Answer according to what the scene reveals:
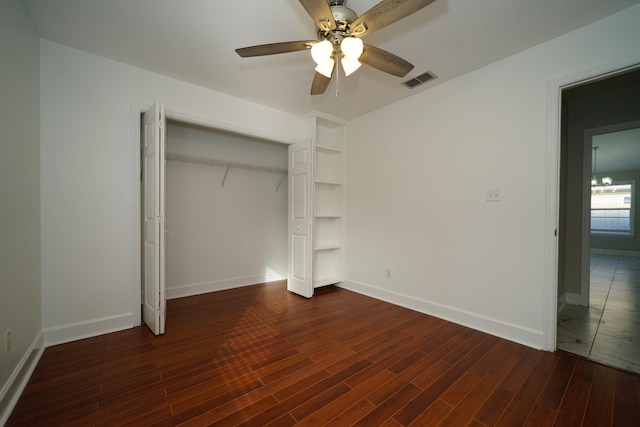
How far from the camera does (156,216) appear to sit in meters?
2.39

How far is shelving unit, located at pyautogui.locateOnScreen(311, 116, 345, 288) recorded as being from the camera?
3.97m

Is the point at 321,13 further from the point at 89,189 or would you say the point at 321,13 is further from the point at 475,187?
the point at 89,189

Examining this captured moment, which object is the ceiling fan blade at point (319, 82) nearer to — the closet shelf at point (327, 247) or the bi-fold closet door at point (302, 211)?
the bi-fold closet door at point (302, 211)

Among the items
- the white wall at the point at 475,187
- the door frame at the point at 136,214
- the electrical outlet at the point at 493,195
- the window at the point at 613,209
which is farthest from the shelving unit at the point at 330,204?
the window at the point at 613,209

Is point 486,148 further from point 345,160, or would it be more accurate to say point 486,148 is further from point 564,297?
point 564,297

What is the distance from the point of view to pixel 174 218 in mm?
3461

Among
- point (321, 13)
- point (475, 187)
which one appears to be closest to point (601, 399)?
point (475, 187)

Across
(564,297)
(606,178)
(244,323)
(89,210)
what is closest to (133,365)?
(244,323)

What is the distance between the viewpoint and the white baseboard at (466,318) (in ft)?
7.39

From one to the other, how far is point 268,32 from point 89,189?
85.5 inches

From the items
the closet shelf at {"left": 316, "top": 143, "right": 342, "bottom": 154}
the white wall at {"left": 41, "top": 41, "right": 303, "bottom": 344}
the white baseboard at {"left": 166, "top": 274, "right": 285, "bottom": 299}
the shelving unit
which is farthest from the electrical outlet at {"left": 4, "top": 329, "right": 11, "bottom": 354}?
the closet shelf at {"left": 316, "top": 143, "right": 342, "bottom": 154}

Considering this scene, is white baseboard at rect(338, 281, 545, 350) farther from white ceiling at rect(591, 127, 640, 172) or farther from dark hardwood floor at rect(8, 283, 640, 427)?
white ceiling at rect(591, 127, 640, 172)

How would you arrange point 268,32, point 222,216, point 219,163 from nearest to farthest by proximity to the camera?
point 268,32
point 219,163
point 222,216

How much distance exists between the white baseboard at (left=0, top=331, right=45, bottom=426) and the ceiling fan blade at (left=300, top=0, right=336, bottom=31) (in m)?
2.77
